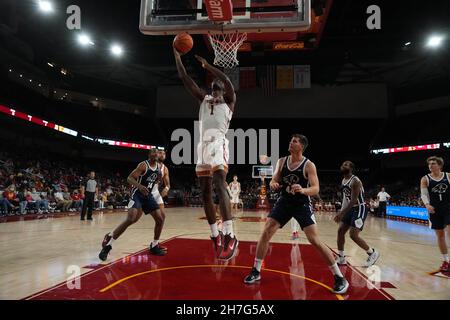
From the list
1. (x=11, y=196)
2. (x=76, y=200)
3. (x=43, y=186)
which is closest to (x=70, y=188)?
(x=43, y=186)

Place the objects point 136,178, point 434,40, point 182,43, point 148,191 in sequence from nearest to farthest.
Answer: point 182,43 < point 148,191 < point 136,178 < point 434,40

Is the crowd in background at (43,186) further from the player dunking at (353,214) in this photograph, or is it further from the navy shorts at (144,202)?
the player dunking at (353,214)

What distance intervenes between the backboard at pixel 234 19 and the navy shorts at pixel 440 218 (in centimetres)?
378

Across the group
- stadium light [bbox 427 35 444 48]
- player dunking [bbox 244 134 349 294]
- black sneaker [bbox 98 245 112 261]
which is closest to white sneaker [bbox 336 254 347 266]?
player dunking [bbox 244 134 349 294]

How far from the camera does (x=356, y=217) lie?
211 inches

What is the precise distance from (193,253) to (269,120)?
2063 cm

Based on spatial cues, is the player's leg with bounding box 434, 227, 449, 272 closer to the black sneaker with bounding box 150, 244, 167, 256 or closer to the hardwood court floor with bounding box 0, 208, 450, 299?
the hardwood court floor with bounding box 0, 208, 450, 299

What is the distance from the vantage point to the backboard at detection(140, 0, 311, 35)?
567cm

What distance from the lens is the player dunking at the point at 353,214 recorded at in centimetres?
530

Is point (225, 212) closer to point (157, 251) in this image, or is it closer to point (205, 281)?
point (205, 281)

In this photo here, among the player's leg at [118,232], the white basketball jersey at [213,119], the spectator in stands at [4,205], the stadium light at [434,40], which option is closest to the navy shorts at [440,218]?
the white basketball jersey at [213,119]

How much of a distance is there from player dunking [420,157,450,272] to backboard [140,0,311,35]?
3.28 metres

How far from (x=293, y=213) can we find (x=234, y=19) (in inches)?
144

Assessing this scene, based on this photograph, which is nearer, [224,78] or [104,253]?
[224,78]
